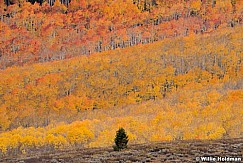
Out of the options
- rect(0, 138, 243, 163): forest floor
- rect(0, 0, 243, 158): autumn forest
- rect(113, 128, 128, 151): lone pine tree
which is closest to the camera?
rect(0, 138, 243, 163): forest floor

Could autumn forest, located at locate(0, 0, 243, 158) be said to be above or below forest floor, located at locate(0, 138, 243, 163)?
above

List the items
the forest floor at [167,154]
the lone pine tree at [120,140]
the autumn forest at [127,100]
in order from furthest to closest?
the autumn forest at [127,100] → the lone pine tree at [120,140] → the forest floor at [167,154]

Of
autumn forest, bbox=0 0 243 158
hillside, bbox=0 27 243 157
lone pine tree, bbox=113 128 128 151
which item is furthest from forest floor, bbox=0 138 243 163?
autumn forest, bbox=0 0 243 158

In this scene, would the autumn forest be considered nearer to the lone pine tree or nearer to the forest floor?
the lone pine tree

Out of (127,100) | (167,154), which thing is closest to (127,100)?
(127,100)

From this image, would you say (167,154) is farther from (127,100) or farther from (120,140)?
(127,100)

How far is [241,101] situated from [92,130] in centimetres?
4558

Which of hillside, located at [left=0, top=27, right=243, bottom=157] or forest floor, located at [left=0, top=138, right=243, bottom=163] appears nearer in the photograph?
forest floor, located at [left=0, top=138, right=243, bottom=163]

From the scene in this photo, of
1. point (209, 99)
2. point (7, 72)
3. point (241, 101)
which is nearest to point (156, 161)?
point (241, 101)

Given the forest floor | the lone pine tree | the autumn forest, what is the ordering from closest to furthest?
the forest floor < the lone pine tree < the autumn forest

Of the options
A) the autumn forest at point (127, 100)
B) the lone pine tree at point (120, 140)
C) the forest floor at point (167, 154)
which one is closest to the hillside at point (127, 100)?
the autumn forest at point (127, 100)

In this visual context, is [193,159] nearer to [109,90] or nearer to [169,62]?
[109,90]

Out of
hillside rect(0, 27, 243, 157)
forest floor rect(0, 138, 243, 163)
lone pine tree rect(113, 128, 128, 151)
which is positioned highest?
hillside rect(0, 27, 243, 157)

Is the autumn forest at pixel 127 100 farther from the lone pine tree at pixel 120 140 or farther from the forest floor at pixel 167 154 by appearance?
the forest floor at pixel 167 154
